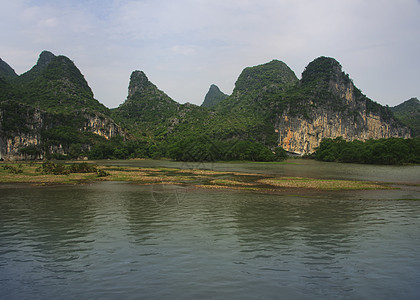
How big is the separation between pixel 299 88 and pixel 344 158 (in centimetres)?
10957

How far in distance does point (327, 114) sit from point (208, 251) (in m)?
183

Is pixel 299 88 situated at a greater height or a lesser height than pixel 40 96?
greater

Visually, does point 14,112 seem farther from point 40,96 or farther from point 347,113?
point 347,113

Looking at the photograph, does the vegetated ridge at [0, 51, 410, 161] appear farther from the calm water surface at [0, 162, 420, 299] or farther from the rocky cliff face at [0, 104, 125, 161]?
the calm water surface at [0, 162, 420, 299]

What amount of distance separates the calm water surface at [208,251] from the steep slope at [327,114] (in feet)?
502

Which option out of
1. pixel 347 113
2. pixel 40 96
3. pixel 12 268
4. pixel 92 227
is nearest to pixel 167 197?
pixel 92 227

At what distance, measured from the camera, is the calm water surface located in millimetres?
7988

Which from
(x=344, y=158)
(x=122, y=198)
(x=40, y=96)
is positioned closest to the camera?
(x=122, y=198)

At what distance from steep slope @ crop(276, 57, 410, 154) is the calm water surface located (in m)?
153

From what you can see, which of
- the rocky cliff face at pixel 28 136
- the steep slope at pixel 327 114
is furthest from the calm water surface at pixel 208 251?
the steep slope at pixel 327 114

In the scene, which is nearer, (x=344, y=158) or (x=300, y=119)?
(x=344, y=158)

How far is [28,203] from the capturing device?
836 inches

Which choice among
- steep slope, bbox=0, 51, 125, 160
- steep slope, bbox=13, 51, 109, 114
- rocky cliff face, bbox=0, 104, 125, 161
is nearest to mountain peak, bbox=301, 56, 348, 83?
steep slope, bbox=0, 51, 125, 160

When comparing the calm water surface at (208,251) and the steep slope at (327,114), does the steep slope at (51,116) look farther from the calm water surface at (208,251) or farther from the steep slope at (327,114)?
the calm water surface at (208,251)
